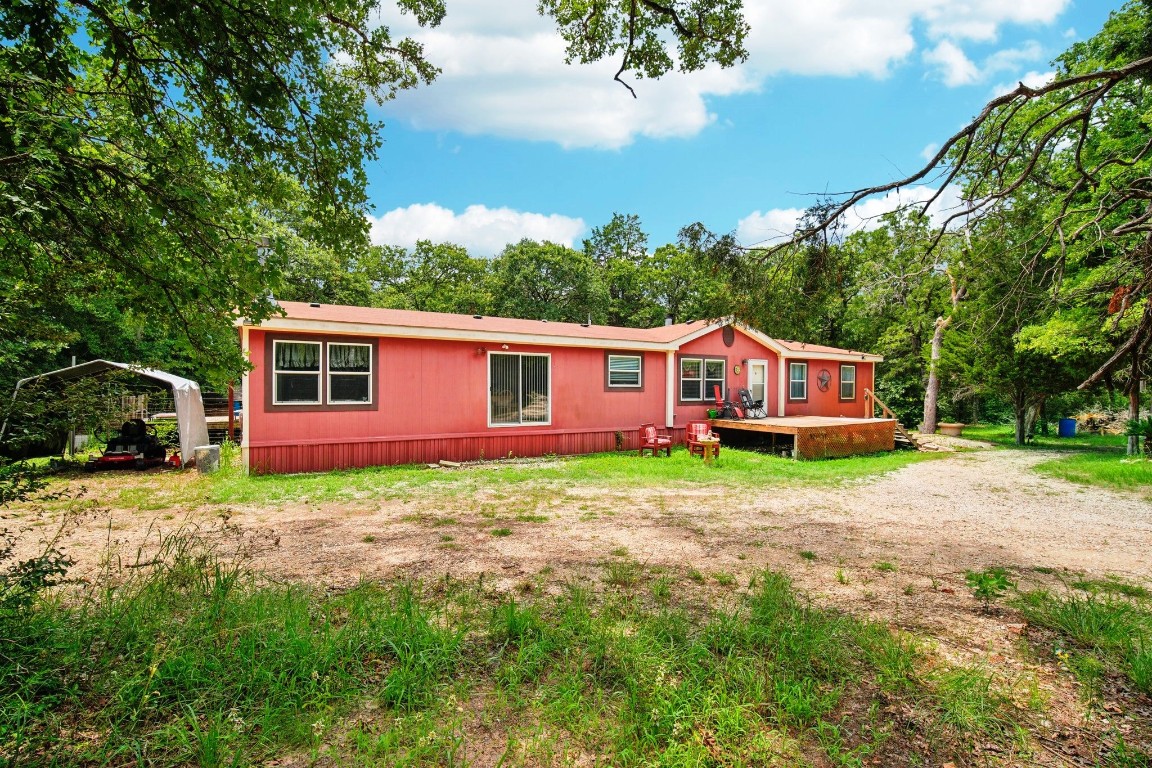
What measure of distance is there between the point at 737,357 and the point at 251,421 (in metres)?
11.4

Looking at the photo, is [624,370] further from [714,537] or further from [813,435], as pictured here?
[714,537]

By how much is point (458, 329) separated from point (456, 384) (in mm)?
1093

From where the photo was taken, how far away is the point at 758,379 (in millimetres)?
14914

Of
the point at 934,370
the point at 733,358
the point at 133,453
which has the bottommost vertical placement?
the point at 133,453

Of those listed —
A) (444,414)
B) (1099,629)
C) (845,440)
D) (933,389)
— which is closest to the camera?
(1099,629)

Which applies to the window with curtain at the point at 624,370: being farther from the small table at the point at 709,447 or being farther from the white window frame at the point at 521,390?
the small table at the point at 709,447

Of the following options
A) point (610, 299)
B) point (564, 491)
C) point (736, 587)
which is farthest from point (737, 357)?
point (610, 299)

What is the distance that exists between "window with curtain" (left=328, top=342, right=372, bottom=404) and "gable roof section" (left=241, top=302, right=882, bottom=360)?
367 millimetres

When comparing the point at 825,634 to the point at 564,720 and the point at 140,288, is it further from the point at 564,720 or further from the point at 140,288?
the point at 140,288

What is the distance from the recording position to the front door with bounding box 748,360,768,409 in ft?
48.1

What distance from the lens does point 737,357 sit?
14359mm

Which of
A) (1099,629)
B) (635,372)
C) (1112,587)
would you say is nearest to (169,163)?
(1099,629)

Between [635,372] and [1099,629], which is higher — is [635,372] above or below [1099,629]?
above

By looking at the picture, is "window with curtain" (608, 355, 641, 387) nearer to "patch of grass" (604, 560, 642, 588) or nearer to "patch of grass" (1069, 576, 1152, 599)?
"patch of grass" (604, 560, 642, 588)
